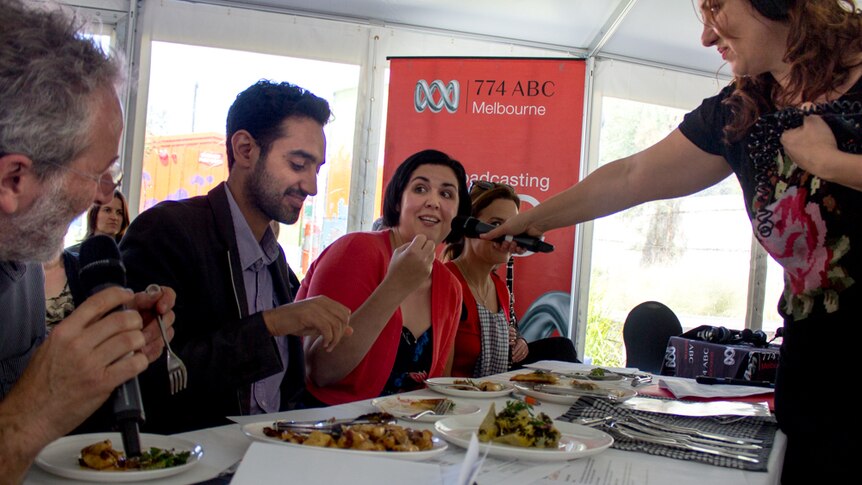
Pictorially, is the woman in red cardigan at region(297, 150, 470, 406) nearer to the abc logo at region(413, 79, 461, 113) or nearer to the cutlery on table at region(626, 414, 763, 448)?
the cutlery on table at region(626, 414, 763, 448)

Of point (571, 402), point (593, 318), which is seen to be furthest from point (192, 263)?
point (593, 318)

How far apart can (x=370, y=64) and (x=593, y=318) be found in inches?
99.9

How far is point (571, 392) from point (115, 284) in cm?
123

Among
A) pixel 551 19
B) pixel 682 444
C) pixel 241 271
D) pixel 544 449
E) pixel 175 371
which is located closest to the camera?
pixel 175 371

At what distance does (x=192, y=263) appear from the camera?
5.57 feet

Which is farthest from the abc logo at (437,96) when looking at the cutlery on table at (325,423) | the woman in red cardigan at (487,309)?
the cutlery on table at (325,423)

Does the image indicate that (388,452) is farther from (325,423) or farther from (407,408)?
(407,408)

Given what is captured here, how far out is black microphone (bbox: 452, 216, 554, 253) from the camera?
2.27m

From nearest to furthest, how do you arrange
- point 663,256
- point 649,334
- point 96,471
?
point 96,471 → point 649,334 → point 663,256

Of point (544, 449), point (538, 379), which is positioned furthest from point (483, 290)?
point (544, 449)

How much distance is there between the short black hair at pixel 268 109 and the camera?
2035mm

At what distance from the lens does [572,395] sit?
1.82 metres

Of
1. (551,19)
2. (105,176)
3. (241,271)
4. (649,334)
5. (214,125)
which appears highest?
(551,19)

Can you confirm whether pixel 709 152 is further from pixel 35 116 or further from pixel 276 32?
pixel 276 32
